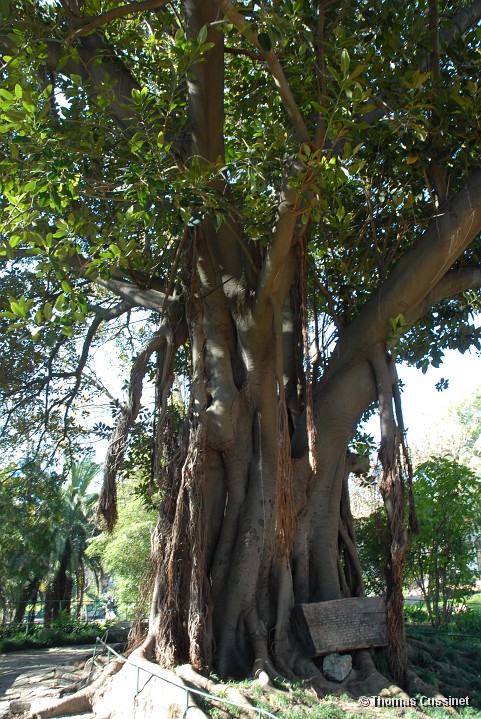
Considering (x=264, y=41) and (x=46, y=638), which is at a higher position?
(x=264, y=41)

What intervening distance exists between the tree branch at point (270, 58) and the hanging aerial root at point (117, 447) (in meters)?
2.77

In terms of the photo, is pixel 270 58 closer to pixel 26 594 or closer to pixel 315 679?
pixel 315 679

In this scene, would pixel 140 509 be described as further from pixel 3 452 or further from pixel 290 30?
pixel 290 30

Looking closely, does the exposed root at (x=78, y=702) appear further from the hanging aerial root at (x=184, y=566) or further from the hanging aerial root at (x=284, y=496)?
the hanging aerial root at (x=284, y=496)

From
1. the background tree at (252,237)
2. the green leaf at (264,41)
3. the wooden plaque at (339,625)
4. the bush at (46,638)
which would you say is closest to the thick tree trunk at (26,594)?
the bush at (46,638)

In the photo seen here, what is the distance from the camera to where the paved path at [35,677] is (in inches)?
249

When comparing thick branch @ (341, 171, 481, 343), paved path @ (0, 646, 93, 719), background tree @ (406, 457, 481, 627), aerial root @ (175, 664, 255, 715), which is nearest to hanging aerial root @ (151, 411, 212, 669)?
aerial root @ (175, 664, 255, 715)

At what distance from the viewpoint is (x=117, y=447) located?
6.40 m

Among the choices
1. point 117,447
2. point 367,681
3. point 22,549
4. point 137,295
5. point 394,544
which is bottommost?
point 367,681

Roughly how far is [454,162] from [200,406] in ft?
13.0

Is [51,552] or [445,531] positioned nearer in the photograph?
[445,531]

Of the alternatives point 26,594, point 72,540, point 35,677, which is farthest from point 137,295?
point 26,594

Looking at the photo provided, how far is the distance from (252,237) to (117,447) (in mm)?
2524

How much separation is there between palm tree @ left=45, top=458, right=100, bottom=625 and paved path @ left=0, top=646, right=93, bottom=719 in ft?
31.6
